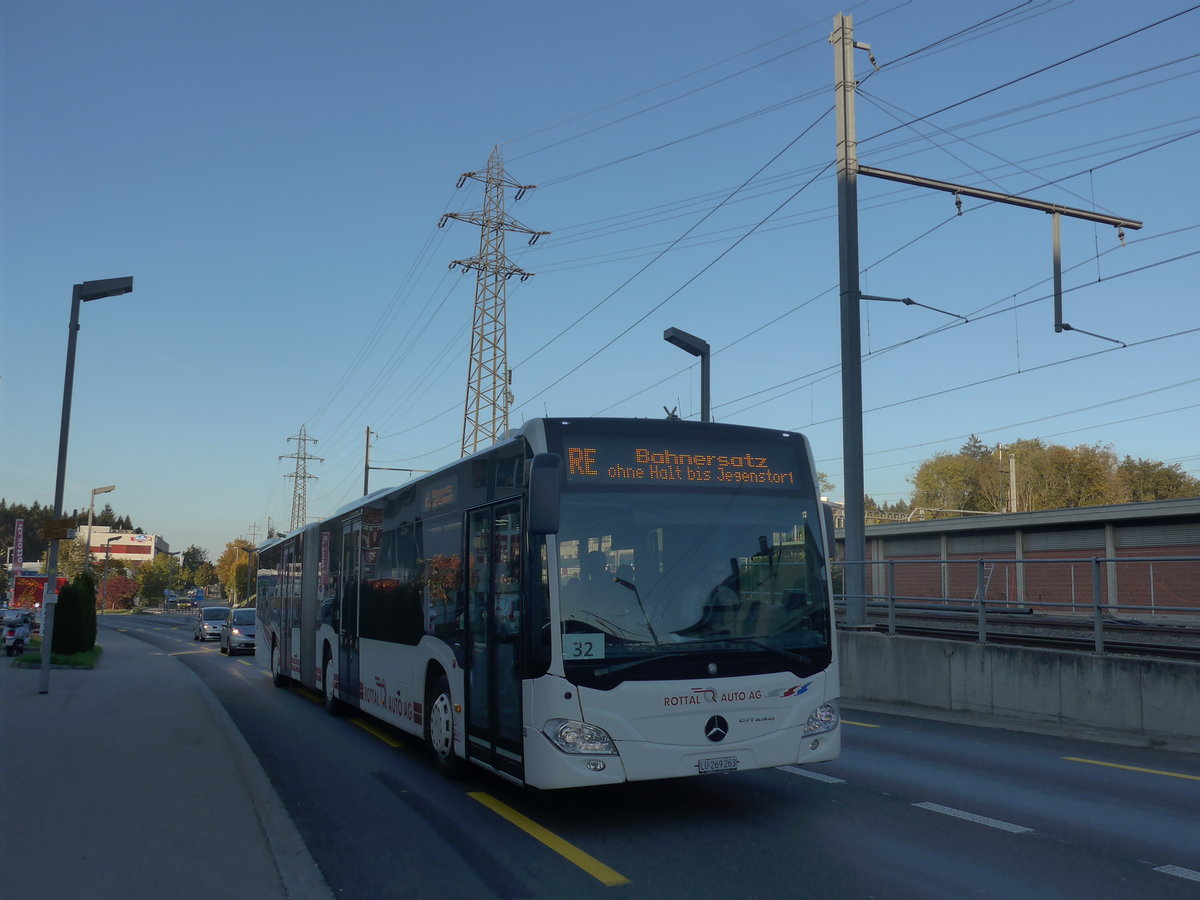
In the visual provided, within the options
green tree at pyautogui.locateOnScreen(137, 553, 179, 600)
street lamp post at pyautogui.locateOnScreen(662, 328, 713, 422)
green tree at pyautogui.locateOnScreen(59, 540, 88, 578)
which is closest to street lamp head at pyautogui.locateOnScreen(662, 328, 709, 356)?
street lamp post at pyautogui.locateOnScreen(662, 328, 713, 422)

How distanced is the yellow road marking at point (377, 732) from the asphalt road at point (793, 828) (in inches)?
49.3

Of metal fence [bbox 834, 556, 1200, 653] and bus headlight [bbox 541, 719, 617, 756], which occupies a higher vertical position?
metal fence [bbox 834, 556, 1200, 653]

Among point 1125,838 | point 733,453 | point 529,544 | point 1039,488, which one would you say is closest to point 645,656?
point 529,544

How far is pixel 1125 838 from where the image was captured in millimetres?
7105

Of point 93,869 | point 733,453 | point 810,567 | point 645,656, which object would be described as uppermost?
point 733,453

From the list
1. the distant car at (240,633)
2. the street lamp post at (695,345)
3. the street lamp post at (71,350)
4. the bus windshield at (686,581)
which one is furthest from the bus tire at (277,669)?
the distant car at (240,633)

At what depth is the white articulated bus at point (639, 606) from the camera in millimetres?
7469

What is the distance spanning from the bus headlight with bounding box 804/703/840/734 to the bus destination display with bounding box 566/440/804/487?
1780 mm

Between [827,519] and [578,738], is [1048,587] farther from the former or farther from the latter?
[578,738]

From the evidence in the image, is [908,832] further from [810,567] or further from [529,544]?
[529,544]

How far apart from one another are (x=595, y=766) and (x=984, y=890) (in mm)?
2635

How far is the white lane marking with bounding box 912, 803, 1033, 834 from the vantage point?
7.43 meters

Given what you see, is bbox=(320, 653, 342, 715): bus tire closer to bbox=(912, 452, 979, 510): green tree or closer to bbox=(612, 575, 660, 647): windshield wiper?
bbox=(612, 575, 660, 647): windshield wiper

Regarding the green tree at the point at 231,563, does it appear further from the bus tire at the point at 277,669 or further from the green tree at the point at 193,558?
the bus tire at the point at 277,669
